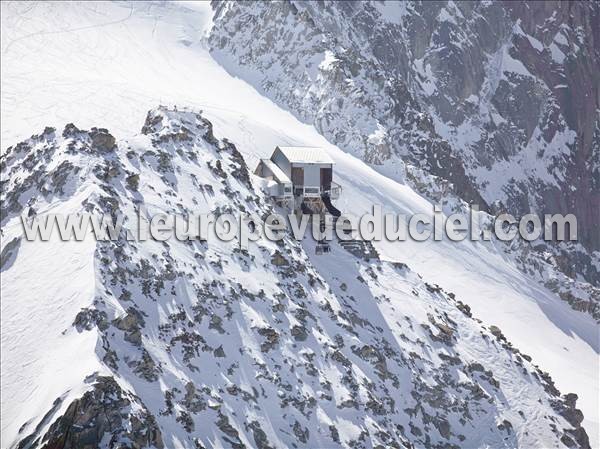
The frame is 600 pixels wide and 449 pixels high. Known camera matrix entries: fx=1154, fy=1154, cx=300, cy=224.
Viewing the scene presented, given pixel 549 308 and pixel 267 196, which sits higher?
pixel 267 196

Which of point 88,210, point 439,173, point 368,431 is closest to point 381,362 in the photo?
point 368,431

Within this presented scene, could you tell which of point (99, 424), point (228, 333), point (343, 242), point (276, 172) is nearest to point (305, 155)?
point (276, 172)

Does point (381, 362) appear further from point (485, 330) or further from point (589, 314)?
point (589, 314)

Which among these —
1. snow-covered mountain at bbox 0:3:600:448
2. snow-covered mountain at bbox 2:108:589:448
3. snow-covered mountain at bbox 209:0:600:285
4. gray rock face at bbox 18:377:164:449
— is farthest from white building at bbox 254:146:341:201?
snow-covered mountain at bbox 209:0:600:285

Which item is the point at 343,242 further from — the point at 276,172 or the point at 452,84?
the point at 452,84

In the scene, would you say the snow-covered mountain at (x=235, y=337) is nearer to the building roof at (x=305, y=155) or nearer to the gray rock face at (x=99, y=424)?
the gray rock face at (x=99, y=424)
